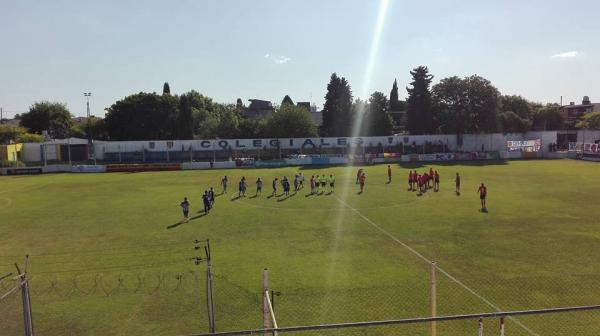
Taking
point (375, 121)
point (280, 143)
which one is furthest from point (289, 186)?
point (375, 121)

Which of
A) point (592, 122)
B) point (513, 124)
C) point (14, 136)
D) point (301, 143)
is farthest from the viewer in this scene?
point (592, 122)

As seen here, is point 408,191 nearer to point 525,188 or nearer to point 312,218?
point 525,188

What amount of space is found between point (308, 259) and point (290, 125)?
68.8m

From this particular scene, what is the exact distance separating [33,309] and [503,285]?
596 inches

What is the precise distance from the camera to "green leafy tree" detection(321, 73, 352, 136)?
92375 millimetres

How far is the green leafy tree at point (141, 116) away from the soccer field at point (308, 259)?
5976 cm

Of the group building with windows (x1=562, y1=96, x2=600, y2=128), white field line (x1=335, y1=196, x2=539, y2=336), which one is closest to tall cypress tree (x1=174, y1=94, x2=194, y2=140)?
white field line (x1=335, y1=196, x2=539, y2=336)

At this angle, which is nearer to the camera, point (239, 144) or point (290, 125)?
point (239, 144)

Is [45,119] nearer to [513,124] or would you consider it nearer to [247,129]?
[247,129]

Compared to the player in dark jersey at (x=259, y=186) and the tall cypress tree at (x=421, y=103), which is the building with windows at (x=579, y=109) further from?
the player in dark jersey at (x=259, y=186)

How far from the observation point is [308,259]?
18.5 metres

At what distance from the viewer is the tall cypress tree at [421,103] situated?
85938 millimetres

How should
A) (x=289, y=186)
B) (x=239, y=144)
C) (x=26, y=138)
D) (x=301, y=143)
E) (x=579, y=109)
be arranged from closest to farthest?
(x=289, y=186) < (x=239, y=144) < (x=301, y=143) < (x=26, y=138) < (x=579, y=109)

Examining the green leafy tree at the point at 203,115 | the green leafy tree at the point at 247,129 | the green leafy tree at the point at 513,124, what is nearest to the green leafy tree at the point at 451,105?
the green leafy tree at the point at 513,124
